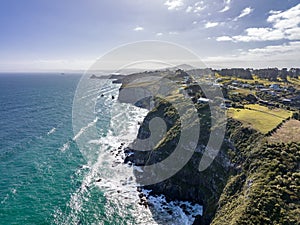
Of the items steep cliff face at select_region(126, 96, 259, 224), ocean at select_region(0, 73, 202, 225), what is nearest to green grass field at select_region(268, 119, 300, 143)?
steep cliff face at select_region(126, 96, 259, 224)

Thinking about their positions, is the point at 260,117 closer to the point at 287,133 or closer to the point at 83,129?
the point at 287,133

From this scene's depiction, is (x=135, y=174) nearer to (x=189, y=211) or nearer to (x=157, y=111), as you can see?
(x=189, y=211)

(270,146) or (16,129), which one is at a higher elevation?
(270,146)

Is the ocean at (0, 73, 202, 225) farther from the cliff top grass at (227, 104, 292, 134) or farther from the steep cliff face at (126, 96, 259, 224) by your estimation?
the cliff top grass at (227, 104, 292, 134)

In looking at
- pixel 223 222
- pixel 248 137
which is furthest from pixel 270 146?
pixel 223 222

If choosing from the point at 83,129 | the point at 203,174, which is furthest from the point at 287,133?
the point at 83,129

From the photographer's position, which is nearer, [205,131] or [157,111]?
[205,131]
